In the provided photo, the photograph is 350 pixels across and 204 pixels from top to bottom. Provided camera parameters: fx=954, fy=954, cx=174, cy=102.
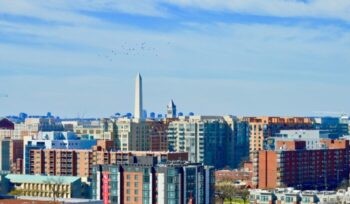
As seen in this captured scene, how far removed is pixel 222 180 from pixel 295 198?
11.0 meters

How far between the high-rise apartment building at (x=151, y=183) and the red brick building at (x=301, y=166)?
314 inches

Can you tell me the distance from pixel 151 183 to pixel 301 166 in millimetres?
11302

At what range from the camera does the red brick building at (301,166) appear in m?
29.7

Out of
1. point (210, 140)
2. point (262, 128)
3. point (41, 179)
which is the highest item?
point (262, 128)

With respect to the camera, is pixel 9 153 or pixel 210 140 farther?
pixel 210 140

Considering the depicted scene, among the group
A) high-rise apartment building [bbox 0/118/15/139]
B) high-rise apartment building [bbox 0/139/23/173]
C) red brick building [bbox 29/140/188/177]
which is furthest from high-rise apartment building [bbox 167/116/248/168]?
high-rise apartment building [bbox 0/118/15/139]

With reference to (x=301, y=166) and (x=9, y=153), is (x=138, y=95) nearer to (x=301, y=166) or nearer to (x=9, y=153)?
(x=9, y=153)

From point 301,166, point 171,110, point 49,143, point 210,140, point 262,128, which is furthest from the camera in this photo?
point 171,110

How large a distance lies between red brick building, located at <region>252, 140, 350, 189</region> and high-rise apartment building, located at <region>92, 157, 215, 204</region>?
797cm

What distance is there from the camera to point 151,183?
20.9m

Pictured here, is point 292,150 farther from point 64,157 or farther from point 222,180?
point 64,157

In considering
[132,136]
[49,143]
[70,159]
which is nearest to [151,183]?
[70,159]

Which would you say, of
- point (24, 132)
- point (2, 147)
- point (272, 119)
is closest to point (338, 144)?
point (272, 119)

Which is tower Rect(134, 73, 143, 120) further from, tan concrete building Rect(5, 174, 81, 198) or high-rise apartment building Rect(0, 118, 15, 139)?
tan concrete building Rect(5, 174, 81, 198)
